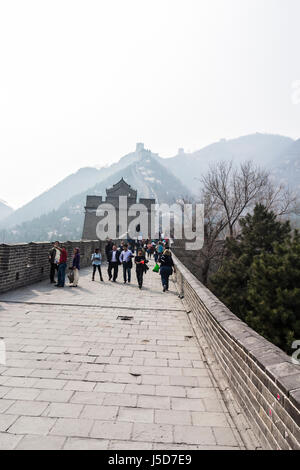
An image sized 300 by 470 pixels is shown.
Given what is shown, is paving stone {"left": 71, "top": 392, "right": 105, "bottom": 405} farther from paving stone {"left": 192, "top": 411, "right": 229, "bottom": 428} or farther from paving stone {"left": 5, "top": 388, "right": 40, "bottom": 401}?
paving stone {"left": 192, "top": 411, "right": 229, "bottom": 428}

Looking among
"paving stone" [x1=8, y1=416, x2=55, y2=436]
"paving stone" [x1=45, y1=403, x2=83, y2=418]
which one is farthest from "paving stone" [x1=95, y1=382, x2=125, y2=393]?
"paving stone" [x1=8, y1=416, x2=55, y2=436]

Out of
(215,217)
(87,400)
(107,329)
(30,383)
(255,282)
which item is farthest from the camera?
(215,217)

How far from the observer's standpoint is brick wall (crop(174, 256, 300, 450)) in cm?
211

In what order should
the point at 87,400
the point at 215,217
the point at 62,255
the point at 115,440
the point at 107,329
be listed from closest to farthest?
1. the point at 115,440
2. the point at 87,400
3. the point at 107,329
4. the point at 62,255
5. the point at 215,217

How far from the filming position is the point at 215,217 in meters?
32.9

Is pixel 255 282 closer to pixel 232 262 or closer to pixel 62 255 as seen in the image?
pixel 232 262

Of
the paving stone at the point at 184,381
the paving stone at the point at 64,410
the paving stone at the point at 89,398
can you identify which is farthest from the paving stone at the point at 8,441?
the paving stone at the point at 184,381

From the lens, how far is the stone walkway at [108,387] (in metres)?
2.63

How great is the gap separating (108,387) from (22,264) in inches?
275

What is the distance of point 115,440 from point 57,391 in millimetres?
1101

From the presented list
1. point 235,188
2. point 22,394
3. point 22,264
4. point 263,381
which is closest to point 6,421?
point 22,394

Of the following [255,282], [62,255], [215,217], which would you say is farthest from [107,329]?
[215,217]

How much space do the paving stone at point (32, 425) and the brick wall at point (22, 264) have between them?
20.7 ft
